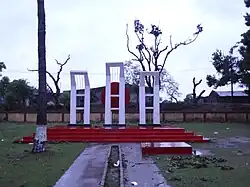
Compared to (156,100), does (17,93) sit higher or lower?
higher

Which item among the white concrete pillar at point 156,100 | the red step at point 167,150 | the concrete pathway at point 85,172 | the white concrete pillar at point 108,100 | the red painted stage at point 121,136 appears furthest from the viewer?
the white concrete pillar at point 156,100

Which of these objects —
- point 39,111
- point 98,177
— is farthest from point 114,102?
point 98,177

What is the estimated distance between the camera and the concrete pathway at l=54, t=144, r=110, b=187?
349 inches

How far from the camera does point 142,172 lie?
10.4 m

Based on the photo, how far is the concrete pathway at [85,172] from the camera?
8.87 metres

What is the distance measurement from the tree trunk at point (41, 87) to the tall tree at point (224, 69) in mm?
34301

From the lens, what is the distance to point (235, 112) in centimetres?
3972

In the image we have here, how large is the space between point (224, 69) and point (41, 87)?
123ft

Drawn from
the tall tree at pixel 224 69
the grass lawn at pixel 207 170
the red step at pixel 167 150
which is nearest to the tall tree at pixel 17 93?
the tall tree at pixel 224 69

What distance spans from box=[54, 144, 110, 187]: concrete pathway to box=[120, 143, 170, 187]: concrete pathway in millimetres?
721

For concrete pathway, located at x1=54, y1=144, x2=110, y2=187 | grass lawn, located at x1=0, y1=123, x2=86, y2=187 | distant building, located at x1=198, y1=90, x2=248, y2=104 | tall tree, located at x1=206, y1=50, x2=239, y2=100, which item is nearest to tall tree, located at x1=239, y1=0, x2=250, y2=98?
tall tree, located at x1=206, y1=50, x2=239, y2=100

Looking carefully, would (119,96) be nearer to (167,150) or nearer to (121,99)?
(121,99)

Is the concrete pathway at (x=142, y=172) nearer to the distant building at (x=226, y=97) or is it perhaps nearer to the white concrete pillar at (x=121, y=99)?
the white concrete pillar at (x=121, y=99)

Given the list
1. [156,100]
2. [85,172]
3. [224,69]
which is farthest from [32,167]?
[224,69]
